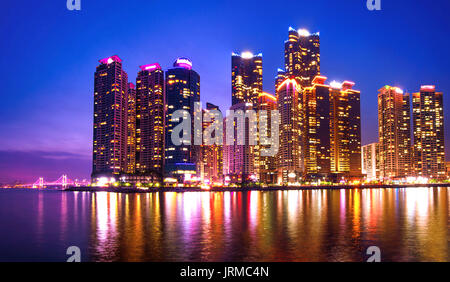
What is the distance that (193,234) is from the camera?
1496 inches

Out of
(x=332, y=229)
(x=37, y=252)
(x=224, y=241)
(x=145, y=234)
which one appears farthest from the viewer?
(x=332, y=229)

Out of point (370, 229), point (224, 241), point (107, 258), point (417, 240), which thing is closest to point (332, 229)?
point (370, 229)

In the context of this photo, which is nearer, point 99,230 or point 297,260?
point 297,260

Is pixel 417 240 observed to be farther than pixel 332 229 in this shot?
No

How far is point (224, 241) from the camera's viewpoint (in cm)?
3375

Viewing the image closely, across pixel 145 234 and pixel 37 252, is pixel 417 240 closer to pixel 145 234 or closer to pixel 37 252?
pixel 145 234

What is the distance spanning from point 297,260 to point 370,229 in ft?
65.4

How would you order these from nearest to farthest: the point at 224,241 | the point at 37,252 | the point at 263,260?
the point at 263,260 < the point at 37,252 < the point at 224,241
